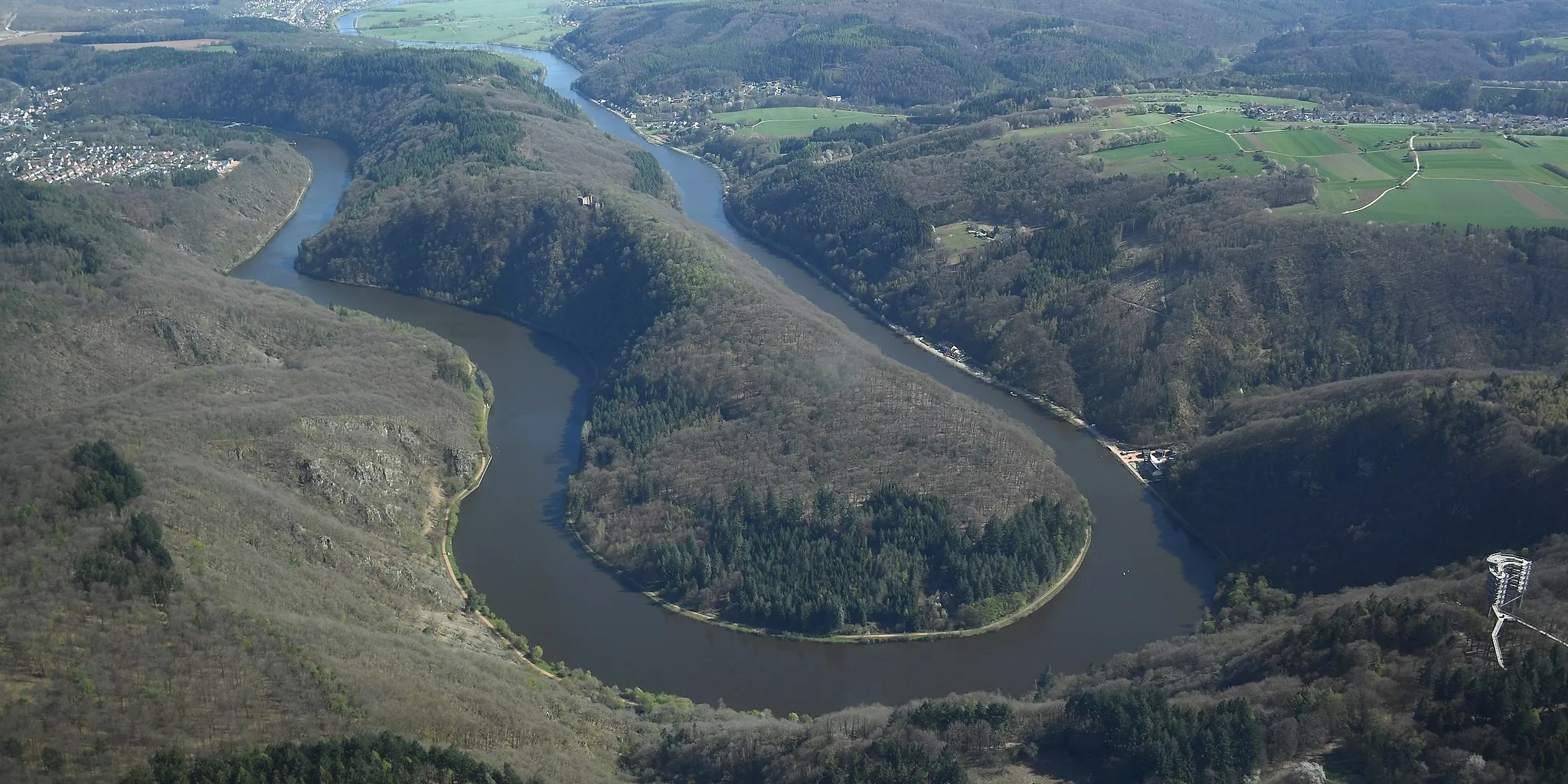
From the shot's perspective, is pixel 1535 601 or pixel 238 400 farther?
pixel 238 400

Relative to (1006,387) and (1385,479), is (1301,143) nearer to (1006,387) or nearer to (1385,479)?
(1006,387)

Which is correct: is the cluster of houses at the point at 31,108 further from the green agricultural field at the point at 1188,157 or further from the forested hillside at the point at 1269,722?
the forested hillside at the point at 1269,722

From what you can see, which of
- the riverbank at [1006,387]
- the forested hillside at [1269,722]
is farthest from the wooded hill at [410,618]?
the riverbank at [1006,387]

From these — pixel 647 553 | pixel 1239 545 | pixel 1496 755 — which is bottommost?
pixel 647 553

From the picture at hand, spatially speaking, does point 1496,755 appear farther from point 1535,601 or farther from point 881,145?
point 881,145

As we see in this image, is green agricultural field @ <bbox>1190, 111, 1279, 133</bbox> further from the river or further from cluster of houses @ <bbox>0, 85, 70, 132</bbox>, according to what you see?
cluster of houses @ <bbox>0, 85, 70, 132</bbox>

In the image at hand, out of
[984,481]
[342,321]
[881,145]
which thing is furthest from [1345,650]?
[881,145]

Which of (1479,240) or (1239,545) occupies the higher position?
(1479,240)

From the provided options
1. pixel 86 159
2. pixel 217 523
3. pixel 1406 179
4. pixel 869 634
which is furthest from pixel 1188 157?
pixel 86 159

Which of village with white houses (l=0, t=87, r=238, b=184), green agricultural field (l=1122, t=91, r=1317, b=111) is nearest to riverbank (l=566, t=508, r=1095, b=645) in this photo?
village with white houses (l=0, t=87, r=238, b=184)

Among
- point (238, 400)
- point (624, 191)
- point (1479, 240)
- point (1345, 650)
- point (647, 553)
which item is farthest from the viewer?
point (624, 191)
